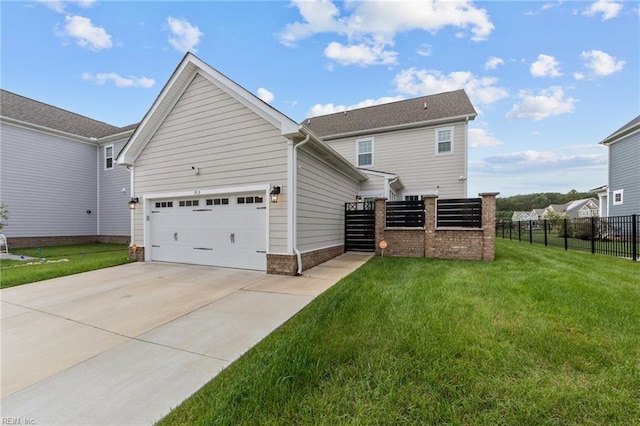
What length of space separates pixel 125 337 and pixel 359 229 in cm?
816

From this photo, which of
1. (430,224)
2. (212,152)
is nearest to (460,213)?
(430,224)

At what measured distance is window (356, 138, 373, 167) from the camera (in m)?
14.4

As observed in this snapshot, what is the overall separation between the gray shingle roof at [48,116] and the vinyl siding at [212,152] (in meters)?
8.87

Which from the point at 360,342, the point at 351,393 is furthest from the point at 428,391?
the point at 360,342

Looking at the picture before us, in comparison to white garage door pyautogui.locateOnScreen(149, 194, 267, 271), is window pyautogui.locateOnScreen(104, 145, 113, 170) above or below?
above

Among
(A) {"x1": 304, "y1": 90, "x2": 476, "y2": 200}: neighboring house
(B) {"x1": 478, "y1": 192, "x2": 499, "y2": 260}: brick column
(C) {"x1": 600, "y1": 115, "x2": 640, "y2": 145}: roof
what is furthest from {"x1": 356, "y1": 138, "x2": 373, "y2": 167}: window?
(C) {"x1": 600, "y1": 115, "x2": 640, "y2": 145}: roof

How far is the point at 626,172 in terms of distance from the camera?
50.4 feet

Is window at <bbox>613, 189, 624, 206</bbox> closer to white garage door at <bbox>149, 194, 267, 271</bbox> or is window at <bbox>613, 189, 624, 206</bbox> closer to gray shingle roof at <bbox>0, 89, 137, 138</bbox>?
white garage door at <bbox>149, 194, 267, 271</bbox>

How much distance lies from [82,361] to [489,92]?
18.4 m

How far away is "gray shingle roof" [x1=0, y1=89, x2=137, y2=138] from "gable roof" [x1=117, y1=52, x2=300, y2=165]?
316 inches

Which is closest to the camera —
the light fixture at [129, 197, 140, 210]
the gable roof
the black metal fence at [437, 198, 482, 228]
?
the gable roof

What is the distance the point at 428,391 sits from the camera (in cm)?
215

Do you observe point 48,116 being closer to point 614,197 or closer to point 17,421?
point 17,421

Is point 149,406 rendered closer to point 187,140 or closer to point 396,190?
point 187,140
